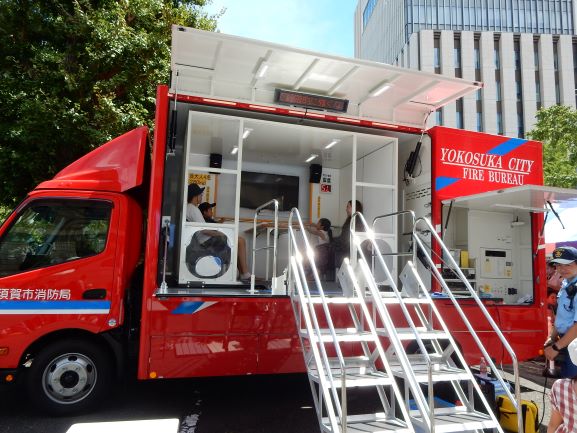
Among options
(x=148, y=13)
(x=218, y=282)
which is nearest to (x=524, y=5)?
(x=148, y=13)

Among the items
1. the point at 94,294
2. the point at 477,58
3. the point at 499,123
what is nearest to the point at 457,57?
the point at 477,58

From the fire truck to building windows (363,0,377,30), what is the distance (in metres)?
53.7

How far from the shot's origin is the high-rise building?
4038 centimetres

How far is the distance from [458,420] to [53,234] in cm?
397

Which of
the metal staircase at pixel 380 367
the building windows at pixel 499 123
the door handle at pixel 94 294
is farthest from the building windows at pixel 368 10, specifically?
the door handle at pixel 94 294

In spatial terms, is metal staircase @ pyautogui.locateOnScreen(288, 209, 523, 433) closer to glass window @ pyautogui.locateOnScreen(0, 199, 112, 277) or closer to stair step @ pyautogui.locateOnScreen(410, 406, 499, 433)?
stair step @ pyautogui.locateOnScreen(410, 406, 499, 433)

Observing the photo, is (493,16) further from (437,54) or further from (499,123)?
(499,123)

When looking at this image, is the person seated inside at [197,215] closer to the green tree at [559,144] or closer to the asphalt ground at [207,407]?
the asphalt ground at [207,407]

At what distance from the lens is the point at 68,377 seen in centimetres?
436

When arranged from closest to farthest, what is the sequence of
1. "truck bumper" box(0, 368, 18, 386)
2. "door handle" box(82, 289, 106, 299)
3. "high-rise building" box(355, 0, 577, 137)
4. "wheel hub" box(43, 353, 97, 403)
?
"truck bumper" box(0, 368, 18, 386), "wheel hub" box(43, 353, 97, 403), "door handle" box(82, 289, 106, 299), "high-rise building" box(355, 0, 577, 137)

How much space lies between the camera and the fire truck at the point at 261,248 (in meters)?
4.22

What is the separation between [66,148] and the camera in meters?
8.88

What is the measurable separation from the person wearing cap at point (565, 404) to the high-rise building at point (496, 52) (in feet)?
126

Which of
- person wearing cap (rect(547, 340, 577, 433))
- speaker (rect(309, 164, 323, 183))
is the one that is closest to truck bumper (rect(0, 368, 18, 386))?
person wearing cap (rect(547, 340, 577, 433))
